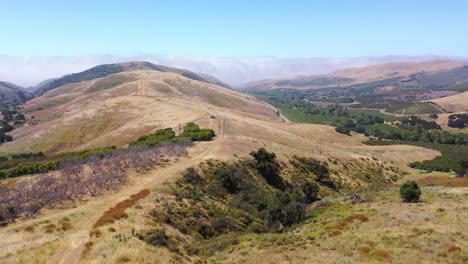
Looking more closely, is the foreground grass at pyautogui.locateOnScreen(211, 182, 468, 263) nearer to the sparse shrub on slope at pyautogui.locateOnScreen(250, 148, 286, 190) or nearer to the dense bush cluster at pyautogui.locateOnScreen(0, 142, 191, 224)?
the sparse shrub on slope at pyautogui.locateOnScreen(250, 148, 286, 190)

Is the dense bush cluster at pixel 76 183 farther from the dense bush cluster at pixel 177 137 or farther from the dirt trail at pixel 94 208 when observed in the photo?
the dense bush cluster at pixel 177 137

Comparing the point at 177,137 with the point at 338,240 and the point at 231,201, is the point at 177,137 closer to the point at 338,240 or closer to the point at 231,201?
the point at 231,201

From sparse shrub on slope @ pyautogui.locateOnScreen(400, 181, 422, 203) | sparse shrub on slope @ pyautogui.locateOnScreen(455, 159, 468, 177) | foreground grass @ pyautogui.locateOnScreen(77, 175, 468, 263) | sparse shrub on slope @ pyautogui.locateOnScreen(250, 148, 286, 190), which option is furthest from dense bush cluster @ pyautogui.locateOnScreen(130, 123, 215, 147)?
sparse shrub on slope @ pyautogui.locateOnScreen(455, 159, 468, 177)

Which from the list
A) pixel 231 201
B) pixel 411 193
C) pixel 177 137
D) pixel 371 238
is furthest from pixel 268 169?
pixel 371 238

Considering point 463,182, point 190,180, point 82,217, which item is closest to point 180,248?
point 82,217

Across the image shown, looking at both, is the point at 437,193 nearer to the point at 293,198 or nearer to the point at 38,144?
the point at 293,198

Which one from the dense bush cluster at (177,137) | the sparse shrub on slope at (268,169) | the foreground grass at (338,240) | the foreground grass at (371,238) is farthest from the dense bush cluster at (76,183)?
the foreground grass at (371,238)
